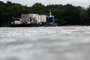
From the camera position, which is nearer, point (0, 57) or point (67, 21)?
point (0, 57)

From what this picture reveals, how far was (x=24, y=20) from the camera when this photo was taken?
3775 inches

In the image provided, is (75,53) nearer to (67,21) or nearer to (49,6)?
(67,21)

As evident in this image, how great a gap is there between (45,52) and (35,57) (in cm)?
113

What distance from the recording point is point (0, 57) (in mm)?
11805

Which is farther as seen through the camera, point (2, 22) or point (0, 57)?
point (2, 22)

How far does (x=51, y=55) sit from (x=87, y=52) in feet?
3.87

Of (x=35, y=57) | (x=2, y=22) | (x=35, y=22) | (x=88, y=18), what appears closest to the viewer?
(x=35, y=57)

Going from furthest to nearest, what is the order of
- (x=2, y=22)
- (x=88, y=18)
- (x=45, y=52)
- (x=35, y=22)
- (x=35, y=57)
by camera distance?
(x=88, y=18)
(x=2, y=22)
(x=35, y=22)
(x=45, y=52)
(x=35, y=57)

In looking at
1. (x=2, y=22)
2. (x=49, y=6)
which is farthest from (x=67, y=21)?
(x=49, y=6)

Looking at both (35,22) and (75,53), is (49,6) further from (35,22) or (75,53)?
(75,53)

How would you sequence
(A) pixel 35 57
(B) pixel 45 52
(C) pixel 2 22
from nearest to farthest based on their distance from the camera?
(A) pixel 35 57
(B) pixel 45 52
(C) pixel 2 22

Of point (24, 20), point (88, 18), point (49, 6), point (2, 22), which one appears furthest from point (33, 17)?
point (49, 6)

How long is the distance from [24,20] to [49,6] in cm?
4738

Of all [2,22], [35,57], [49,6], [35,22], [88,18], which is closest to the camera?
[35,57]
